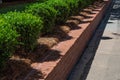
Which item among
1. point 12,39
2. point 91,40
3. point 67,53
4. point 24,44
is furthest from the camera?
point 91,40

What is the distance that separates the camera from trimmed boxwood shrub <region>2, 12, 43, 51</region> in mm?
6461

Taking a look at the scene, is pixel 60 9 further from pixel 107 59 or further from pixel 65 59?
pixel 65 59

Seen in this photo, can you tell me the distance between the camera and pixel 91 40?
11.6 meters

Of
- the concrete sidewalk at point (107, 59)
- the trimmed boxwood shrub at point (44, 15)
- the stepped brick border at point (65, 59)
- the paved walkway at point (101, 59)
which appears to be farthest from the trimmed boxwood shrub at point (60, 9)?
the concrete sidewalk at point (107, 59)

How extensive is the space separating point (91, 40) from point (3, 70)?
6438mm

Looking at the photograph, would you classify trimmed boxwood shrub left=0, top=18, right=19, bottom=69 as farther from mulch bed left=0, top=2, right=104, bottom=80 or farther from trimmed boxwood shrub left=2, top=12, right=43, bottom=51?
trimmed boxwood shrub left=2, top=12, right=43, bottom=51

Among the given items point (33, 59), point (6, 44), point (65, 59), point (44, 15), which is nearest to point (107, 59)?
point (44, 15)

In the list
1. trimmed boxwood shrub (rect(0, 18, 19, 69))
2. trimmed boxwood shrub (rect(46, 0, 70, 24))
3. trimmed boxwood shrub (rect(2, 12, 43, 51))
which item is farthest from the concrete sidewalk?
trimmed boxwood shrub (rect(0, 18, 19, 69))

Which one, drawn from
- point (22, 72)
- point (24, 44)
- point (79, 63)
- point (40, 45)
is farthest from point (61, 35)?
point (22, 72)

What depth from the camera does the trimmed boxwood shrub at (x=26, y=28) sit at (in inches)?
254

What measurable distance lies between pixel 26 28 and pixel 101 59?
10.1ft

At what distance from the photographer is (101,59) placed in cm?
895

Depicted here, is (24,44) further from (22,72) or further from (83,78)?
(83,78)

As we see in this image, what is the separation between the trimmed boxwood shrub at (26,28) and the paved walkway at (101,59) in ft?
4.46
